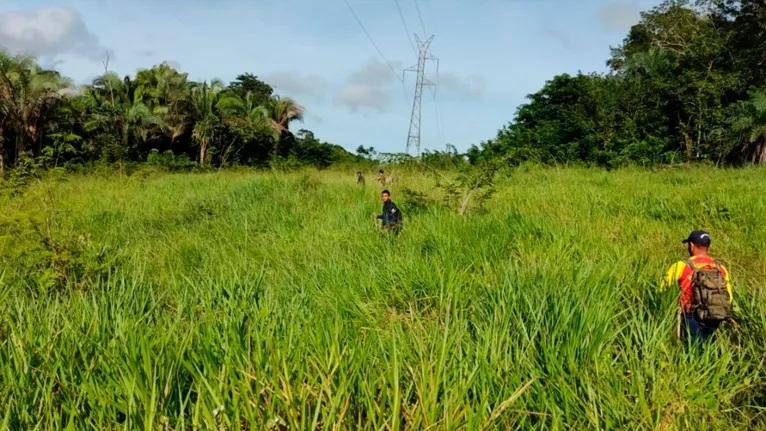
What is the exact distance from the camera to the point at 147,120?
26.6m

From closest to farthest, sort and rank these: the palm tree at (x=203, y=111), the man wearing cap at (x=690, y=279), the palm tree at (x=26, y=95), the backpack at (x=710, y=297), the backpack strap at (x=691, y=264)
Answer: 1. the backpack at (x=710, y=297)
2. the man wearing cap at (x=690, y=279)
3. the backpack strap at (x=691, y=264)
4. the palm tree at (x=26, y=95)
5. the palm tree at (x=203, y=111)

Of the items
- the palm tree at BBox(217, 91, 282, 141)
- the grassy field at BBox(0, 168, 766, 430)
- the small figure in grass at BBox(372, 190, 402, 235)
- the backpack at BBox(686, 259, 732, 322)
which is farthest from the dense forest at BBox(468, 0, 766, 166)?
the palm tree at BBox(217, 91, 282, 141)

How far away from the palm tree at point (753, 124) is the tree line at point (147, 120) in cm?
2059

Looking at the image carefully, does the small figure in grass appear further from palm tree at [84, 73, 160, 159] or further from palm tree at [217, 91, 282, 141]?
palm tree at [217, 91, 282, 141]

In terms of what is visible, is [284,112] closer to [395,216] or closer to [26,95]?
[26,95]

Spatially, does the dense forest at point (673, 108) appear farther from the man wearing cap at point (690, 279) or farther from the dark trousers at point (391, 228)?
the man wearing cap at point (690, 279)

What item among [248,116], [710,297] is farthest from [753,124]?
[248,116]

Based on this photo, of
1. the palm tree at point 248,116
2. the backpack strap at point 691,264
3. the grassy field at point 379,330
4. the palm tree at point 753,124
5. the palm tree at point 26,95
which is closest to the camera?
the grassy field at point 379,330

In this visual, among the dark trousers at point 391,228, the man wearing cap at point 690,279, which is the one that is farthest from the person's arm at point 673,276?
the dark trousers at point 391,228

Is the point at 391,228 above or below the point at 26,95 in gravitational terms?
below

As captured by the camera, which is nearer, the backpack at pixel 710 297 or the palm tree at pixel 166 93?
the backpack at pixel 710 297

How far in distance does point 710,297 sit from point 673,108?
21.7 m

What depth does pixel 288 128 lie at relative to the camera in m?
37.0

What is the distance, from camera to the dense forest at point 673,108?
736 inches
